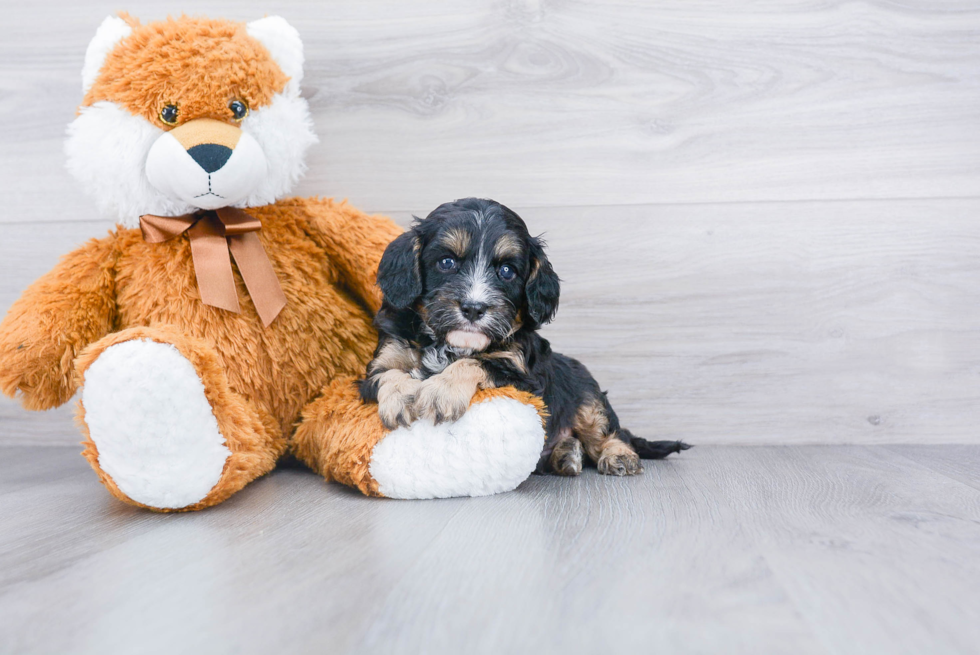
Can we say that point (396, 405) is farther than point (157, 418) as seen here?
Yes

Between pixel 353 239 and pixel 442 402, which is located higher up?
pixel 353 239

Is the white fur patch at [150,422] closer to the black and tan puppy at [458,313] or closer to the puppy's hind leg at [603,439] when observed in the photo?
the black and tan puppy at [458,313]

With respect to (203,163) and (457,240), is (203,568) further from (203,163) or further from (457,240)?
(203,163)

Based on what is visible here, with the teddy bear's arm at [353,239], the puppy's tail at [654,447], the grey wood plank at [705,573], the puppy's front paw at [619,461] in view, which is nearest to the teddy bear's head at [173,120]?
the teddy bear's arm at [353,239]

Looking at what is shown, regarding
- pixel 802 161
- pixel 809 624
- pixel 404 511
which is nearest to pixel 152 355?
pixel 404 511

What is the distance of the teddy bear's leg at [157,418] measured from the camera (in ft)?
5.17

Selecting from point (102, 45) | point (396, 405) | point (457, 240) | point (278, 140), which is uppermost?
point (102, 45)

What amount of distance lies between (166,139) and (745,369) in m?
2.02

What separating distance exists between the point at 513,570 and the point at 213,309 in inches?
46.2

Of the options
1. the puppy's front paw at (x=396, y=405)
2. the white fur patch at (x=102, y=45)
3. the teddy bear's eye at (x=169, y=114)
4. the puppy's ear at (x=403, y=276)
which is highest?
the white fur patch at (x=102, y=45)

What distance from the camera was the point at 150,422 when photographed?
62.1 inches

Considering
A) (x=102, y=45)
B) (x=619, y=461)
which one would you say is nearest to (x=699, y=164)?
(x=619, y=461)

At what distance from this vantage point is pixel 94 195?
2.00 meters

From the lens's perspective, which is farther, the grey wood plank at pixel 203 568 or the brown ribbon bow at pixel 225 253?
the brown ribbon bow at pixel 225 253
